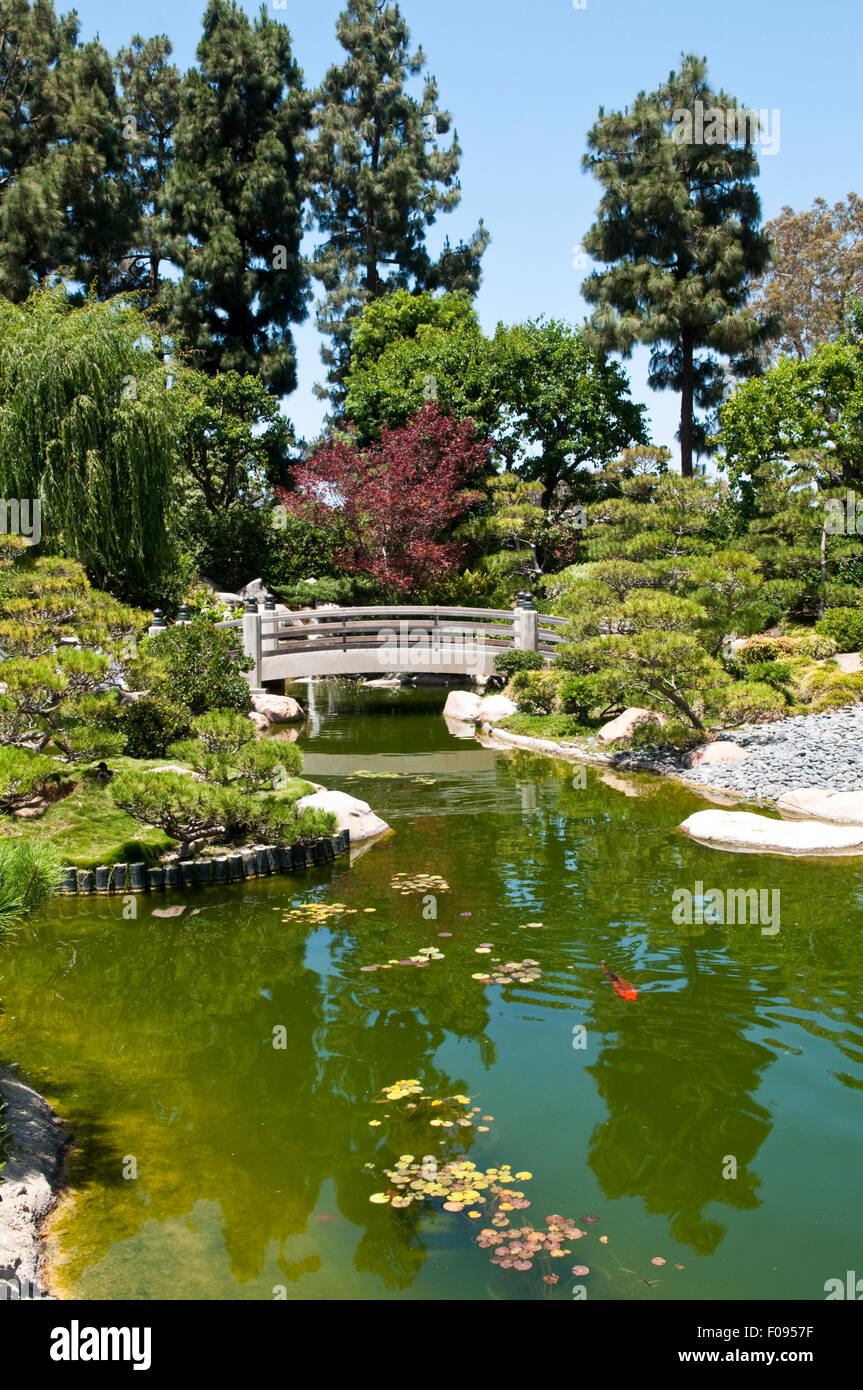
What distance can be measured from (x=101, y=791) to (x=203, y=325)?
24.3 metres

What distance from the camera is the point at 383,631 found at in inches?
925

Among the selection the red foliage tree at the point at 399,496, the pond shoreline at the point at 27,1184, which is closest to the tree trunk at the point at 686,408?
the red foliage tree at the point at 399,496

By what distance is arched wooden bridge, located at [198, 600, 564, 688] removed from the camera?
21609mm

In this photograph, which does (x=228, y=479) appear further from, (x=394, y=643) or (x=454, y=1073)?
(x=454, y=1073)

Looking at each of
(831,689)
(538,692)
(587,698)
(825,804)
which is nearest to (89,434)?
(538,692)

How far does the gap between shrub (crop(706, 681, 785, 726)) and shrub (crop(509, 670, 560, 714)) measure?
170 inches

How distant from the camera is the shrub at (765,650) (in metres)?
20.0

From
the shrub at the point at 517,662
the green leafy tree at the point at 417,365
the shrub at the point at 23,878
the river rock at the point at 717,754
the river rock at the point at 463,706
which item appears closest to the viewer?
the shrub at the point at 23,878

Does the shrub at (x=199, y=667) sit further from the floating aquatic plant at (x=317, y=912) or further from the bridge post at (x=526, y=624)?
the bridge post at (x=526, y=624)

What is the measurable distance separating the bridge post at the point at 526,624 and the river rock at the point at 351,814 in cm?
972

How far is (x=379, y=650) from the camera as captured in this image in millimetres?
21938

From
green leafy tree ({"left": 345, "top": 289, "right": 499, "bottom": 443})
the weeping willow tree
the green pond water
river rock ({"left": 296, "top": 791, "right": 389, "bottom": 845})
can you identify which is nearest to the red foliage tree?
green leafy tree ({"left": 345, "top": 289, "right": 499, "bottom": 443})
